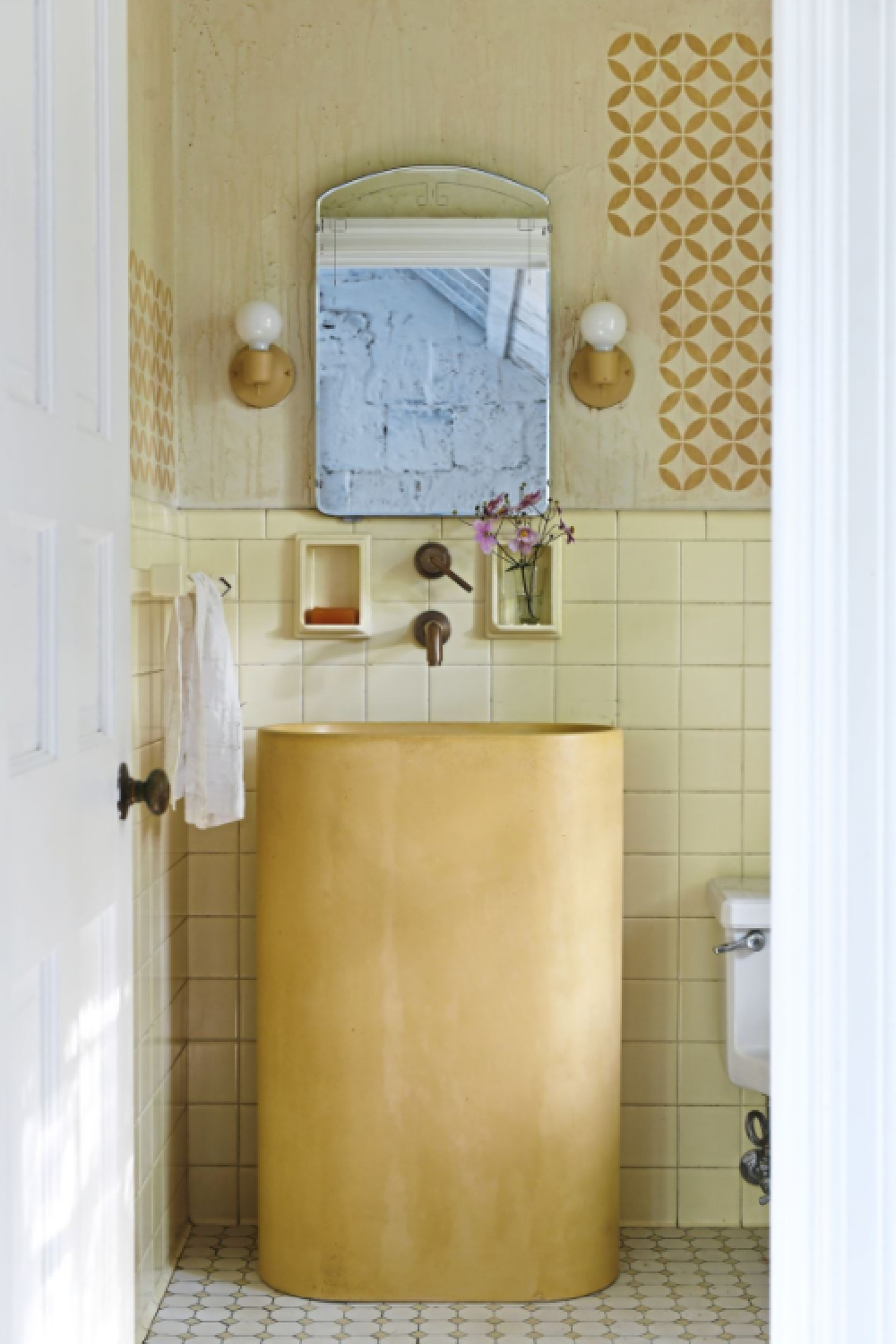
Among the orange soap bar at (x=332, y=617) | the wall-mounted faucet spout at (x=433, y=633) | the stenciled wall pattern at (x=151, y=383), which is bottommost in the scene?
the wall-mounted faucet spout at (x=433, y=633)

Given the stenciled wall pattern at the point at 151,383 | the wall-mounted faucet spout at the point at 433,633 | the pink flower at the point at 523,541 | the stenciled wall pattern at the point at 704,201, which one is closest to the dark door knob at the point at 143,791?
the stenciled wall pattern at the point at 151,383

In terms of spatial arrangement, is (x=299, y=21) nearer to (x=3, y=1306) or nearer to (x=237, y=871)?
(x=237, y=871)

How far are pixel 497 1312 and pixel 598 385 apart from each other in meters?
1.69

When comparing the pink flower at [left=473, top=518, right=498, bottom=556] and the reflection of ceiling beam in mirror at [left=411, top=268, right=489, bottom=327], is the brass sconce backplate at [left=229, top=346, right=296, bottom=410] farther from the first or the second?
the pink flower at [left=473, top=518, right=498, bottom=556]

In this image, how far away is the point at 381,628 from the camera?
104 inches

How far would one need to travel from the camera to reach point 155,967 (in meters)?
2.39

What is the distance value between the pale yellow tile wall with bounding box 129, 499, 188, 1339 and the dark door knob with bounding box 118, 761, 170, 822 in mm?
767

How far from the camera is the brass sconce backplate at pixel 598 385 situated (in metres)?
2.60

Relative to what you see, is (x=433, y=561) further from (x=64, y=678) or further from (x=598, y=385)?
(x=64, y=678)

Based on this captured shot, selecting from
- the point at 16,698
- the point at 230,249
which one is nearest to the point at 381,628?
the point at 230,249

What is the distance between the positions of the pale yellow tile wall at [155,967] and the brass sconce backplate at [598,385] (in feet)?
2.71

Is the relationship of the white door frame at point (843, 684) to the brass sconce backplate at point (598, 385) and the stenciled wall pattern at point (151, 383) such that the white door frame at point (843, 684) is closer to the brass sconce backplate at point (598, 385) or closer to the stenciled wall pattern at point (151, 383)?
the stenciled wall pattern at point (151, 383)

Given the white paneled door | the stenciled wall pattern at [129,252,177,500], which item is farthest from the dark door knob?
the stenciled wall pattern at [129,252,177,500]

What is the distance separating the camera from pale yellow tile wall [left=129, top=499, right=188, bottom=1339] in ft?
7.35
